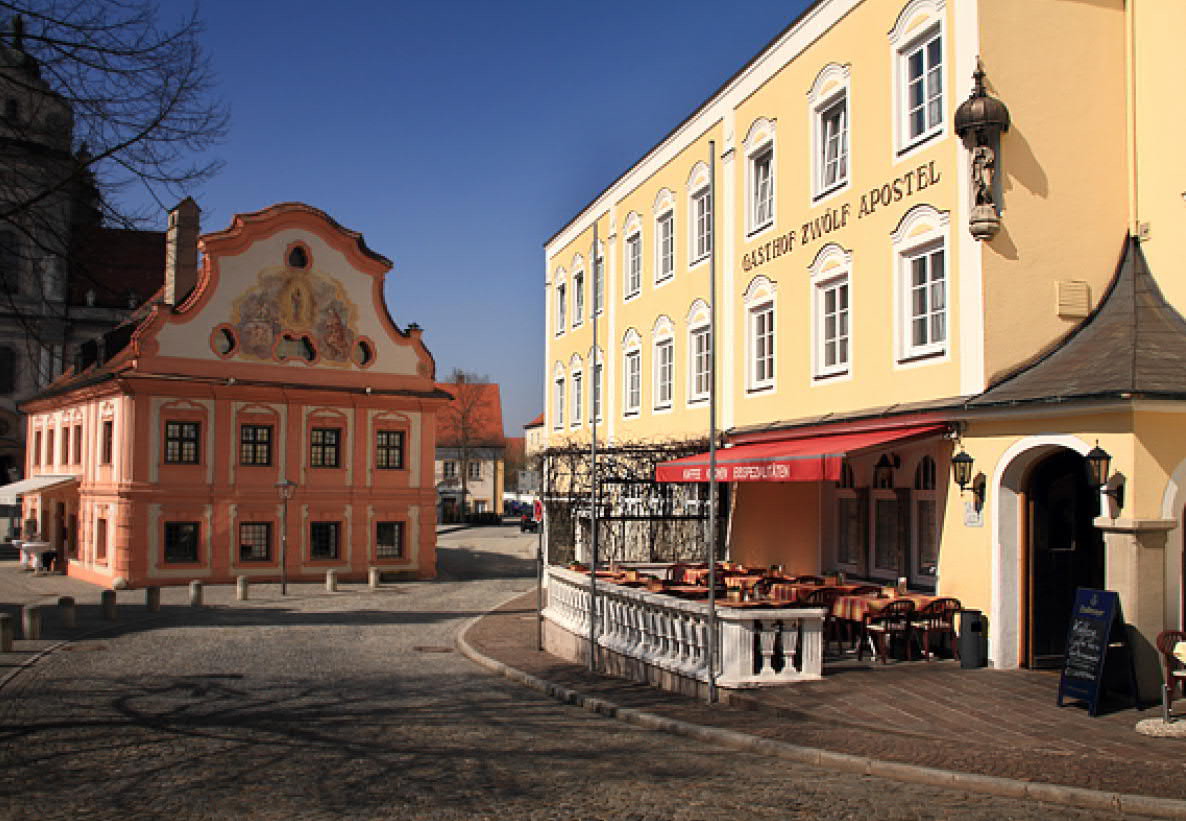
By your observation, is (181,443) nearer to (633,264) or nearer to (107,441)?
(107,441)

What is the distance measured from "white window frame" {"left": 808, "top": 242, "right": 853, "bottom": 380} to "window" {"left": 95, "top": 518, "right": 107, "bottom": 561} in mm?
24388

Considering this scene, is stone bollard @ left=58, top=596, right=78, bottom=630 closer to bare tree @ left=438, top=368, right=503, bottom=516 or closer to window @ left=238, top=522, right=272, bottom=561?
window @ left=238, top=522, right=272, bottom=561

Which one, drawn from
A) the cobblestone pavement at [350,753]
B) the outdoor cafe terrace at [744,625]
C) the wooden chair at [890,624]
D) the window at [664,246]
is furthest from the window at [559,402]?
the wooden chair at [890,624]

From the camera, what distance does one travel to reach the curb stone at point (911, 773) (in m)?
7.96

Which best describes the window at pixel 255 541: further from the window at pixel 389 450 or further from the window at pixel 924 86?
the window at pixel 924 86

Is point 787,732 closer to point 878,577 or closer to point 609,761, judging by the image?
point 609,761

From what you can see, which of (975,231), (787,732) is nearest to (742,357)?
(975,231)

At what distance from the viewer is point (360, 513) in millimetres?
34062

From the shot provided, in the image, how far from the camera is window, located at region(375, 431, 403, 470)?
3475cm

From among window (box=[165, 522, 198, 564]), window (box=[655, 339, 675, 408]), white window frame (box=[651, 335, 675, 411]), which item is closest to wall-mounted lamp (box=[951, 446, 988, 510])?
white window frame (box=[651, 335, 675, 411])

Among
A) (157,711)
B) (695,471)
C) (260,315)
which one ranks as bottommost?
(157,711)

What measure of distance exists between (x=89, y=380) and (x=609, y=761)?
29.7m

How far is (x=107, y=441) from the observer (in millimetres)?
32812

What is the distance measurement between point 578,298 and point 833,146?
15.2 meters
